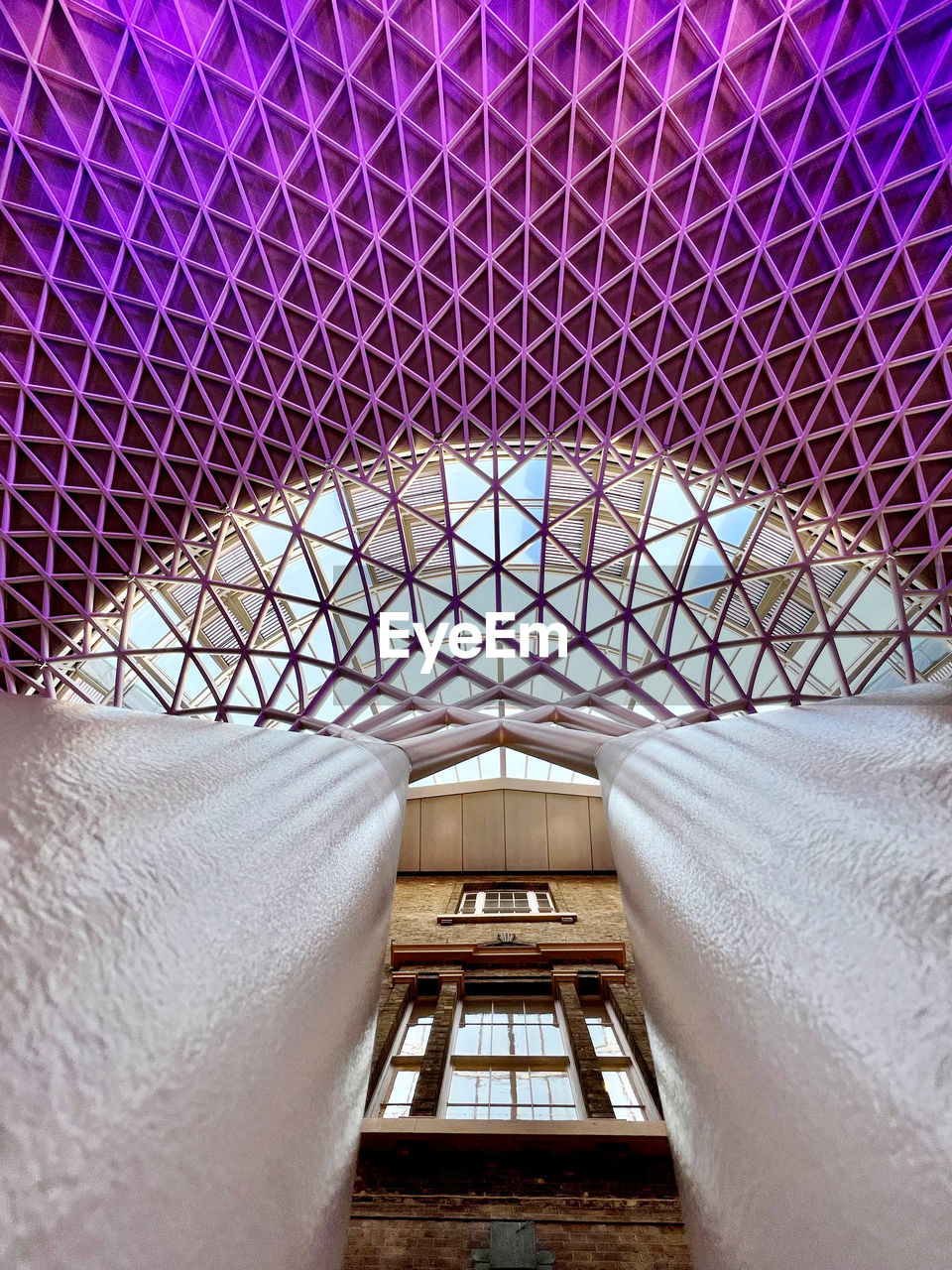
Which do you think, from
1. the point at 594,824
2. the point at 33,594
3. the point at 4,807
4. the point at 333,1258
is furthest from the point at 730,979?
the point at 594,824

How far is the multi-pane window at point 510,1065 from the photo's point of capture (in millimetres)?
13625

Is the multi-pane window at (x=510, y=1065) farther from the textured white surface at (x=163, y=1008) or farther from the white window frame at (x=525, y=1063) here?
the textured white surface at (x=163, y=1008)

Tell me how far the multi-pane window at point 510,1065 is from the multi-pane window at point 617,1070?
0.87 meters

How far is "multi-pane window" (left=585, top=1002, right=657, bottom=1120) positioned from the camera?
1340 centimetres

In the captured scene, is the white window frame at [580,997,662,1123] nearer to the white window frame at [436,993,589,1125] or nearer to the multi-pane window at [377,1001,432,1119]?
the white window frame at [436,993,589,1125]

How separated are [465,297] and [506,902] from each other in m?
22.2

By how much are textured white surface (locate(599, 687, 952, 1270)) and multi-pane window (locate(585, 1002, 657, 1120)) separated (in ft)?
32.8

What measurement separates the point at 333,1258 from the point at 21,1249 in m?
3.74

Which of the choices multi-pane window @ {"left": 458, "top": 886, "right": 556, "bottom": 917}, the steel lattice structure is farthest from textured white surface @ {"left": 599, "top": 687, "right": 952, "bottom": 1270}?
multi-pane window @ {"left": 458, "top": 886, "right": 556, "bottom": 917}

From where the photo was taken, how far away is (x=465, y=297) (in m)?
19.5

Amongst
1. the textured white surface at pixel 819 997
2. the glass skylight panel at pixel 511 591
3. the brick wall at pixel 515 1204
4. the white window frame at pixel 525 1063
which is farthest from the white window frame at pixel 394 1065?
the textured white surface at pixel 819 997

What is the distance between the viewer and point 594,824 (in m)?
29.3

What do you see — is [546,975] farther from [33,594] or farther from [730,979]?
[33,594]

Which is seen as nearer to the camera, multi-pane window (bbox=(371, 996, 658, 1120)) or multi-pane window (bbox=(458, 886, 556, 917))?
multi-pane window (bbox=(371, 996, 658, 1120))
